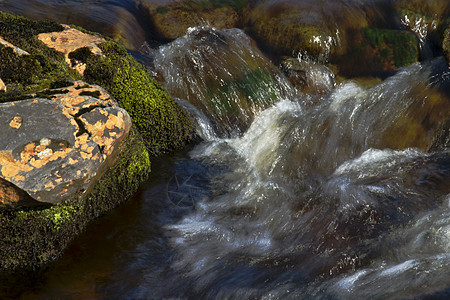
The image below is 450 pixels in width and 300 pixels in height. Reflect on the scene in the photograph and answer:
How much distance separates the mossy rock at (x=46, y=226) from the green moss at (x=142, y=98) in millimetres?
1171

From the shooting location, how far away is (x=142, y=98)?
265 inches

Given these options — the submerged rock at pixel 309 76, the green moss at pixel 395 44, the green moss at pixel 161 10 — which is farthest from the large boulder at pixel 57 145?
the green moss at pixel 395 44

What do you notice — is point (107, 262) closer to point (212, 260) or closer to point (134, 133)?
point (212, 260)

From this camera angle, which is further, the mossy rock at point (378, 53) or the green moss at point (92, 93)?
the mossy rock at point (378, 53)

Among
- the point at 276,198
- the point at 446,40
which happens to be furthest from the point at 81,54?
the point at 446,40

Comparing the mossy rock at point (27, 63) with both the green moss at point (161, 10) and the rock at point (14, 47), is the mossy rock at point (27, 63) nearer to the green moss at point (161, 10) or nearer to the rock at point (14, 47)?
the rock at point (14, 47)

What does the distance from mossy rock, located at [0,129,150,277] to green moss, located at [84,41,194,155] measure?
1171 millimetres

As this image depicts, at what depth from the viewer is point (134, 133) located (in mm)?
6059

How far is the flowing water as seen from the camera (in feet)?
14.4

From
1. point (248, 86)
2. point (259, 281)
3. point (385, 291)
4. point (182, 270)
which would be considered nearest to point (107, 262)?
point (182, 270)

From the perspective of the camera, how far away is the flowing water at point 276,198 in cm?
438

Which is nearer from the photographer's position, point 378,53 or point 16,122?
point 16,122

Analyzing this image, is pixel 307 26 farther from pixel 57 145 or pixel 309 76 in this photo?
pixel 57 145

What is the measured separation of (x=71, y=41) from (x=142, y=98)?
1323 mm
